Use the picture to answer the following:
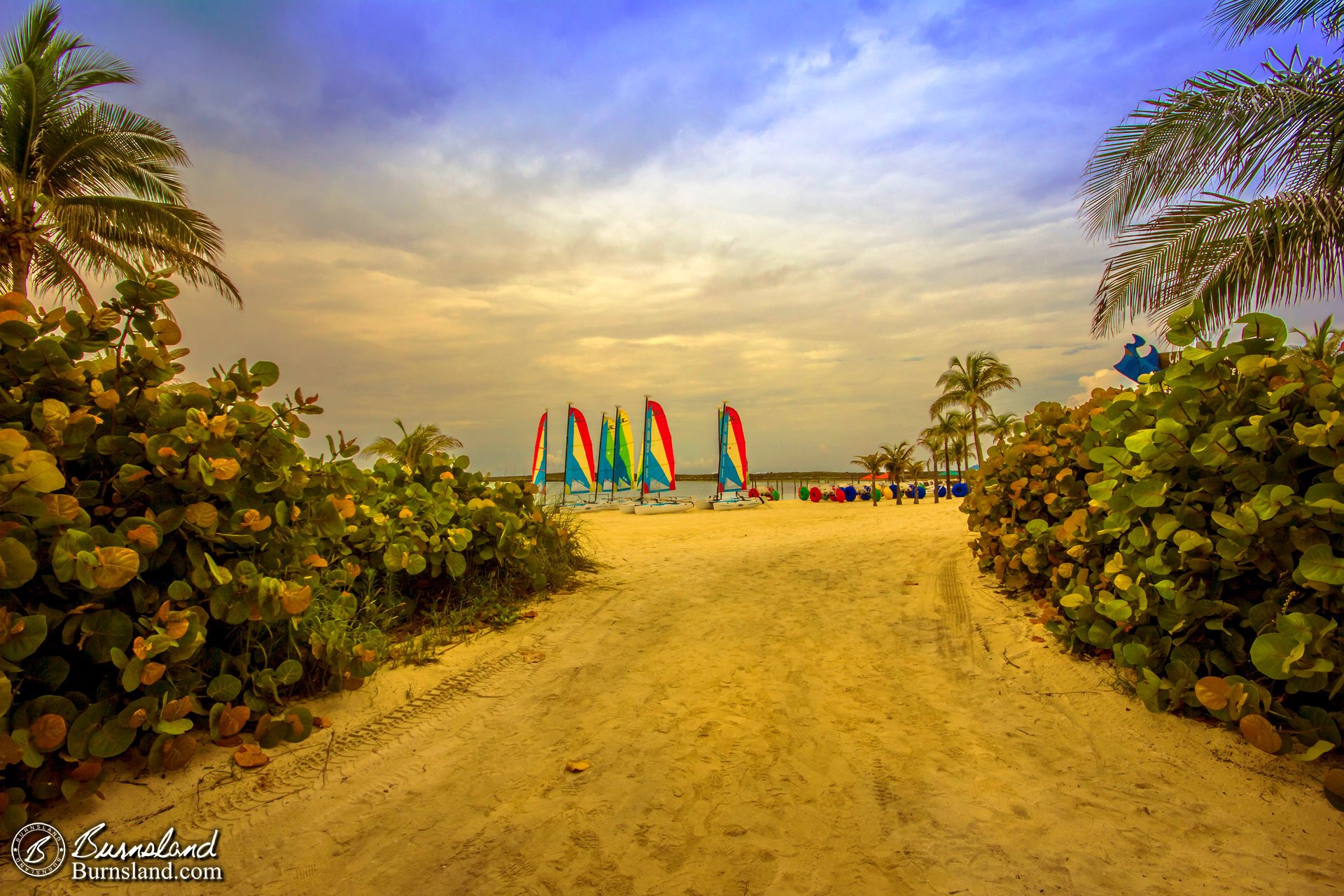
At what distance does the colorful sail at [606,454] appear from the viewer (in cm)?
2808

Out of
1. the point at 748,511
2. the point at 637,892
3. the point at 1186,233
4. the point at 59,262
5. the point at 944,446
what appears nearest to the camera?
the point at 637,892

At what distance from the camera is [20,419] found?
2.44m

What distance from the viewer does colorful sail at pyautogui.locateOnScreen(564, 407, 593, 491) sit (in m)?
25.5

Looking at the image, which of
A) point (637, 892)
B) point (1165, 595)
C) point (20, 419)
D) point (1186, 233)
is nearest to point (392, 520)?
point (20, 419)

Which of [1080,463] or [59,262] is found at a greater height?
[59,262]

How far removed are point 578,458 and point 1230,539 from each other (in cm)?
2418

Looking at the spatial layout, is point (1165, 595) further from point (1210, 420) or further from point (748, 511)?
point (748, 511)

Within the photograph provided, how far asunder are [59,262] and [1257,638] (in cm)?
1807

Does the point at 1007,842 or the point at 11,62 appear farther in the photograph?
the point at 11,62

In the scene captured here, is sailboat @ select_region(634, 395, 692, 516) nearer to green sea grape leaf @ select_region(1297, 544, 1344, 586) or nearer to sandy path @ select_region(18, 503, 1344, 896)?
sandy path @ select_region(18, 503, 1344, 896)

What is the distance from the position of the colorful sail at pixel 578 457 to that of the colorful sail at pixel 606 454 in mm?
1281

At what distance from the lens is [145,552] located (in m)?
2.45

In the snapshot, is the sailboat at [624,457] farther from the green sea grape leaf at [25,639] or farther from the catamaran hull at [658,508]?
the green sea grape leaf at [25,639]

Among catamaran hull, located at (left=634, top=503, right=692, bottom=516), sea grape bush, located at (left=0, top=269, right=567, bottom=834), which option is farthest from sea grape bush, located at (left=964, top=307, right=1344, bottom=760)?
catamaran hull, located at (left=634, top=503, right=692, bottom=516)
